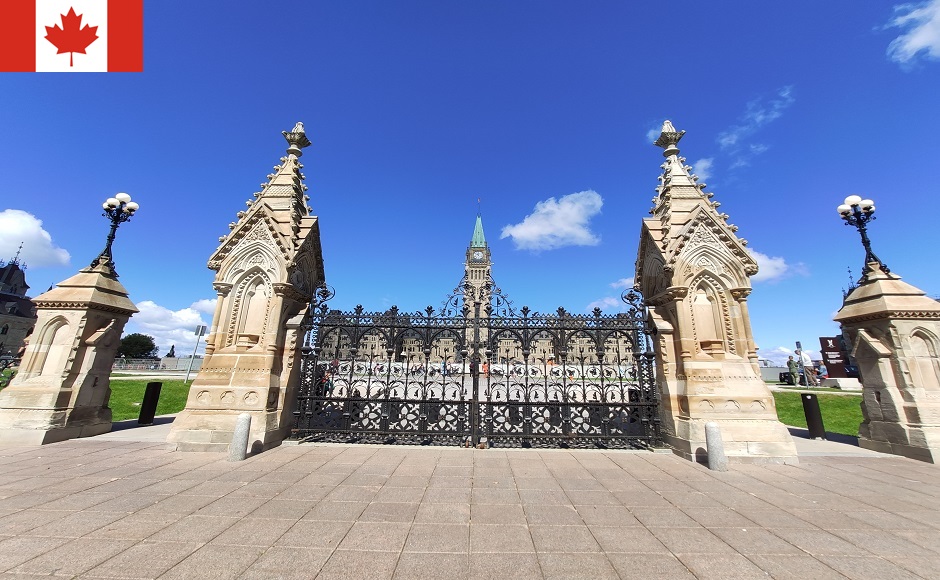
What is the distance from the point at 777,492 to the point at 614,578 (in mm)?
4415

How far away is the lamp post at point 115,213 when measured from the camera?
33.6 feet

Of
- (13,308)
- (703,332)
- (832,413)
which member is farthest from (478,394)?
(13,308)

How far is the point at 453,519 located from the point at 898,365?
38.5 feet

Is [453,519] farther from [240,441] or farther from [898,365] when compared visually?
[898,365]

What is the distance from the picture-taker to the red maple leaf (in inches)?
324

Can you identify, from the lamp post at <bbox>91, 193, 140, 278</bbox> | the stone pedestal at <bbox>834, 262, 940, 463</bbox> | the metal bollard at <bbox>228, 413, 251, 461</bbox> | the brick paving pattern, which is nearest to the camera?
the brick paving pattern

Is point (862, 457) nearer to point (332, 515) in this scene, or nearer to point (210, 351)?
point (332, 515)

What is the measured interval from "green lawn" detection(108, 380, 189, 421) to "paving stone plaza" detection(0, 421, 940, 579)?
827 cm

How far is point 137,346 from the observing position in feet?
240

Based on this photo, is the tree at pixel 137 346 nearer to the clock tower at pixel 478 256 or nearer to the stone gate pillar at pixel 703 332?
the clock tower at pixel 478 256

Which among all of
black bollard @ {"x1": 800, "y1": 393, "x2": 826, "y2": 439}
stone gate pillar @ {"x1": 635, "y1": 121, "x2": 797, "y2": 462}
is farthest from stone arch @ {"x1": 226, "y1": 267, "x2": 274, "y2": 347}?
black bollard @ {"x1": 800, "y1": 393, "x2": 826, "y2": 439}

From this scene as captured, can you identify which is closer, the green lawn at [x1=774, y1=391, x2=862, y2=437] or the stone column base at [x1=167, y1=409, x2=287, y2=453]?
the stone column base at [x1=167, y1=409, x2=287, y2=453]

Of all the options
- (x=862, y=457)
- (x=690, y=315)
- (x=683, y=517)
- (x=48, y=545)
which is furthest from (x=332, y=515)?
(x=862, y=457)

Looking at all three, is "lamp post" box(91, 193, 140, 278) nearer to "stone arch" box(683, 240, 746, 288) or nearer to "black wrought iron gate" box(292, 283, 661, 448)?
"black wrought iron gate" box(292, 283, 661, 448)
